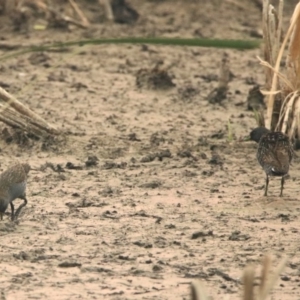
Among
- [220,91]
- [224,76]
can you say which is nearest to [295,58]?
[224,76]

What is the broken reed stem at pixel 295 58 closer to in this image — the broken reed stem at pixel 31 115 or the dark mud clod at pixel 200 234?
the broken reed stem at pixel 31 115

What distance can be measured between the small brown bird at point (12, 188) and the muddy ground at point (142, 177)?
0.12 meters

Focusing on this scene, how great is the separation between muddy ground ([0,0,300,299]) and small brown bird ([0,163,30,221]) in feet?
0.39

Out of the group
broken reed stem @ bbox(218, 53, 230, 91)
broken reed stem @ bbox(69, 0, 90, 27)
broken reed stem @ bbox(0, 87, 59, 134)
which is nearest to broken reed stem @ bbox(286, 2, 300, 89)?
broken reed stem @ bbox(218, 53, 230, 91)

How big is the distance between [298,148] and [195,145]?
997 mm

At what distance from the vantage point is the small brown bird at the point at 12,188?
24.5 feet

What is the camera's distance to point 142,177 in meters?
8.89

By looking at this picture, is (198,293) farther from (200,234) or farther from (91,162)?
(91,162)

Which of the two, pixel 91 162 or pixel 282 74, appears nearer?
pixel 91 162

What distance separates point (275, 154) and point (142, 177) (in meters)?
1.29

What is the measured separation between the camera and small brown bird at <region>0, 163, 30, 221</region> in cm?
746

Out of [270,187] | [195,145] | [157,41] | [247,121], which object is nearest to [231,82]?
[247,121]

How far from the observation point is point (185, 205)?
802 centimetres

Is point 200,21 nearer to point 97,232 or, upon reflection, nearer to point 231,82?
point 231,82
